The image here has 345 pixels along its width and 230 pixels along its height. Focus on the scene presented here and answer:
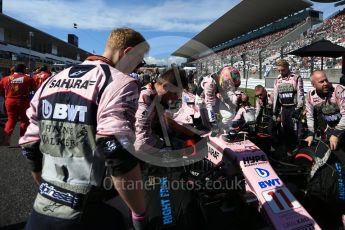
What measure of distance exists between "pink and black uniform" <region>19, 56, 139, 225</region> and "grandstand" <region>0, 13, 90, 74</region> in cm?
2224

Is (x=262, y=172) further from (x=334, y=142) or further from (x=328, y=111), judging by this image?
(x=328, y=111)

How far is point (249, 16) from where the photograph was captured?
1486 inches

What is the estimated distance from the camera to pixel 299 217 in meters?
2.82

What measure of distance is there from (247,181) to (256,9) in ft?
115

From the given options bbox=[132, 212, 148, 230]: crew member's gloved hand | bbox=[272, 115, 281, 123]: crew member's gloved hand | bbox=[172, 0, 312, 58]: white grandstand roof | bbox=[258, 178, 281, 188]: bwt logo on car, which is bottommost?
bbox=[258, 178, 281, 188]: bwt logo on car

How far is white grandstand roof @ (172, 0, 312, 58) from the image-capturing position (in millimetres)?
32156

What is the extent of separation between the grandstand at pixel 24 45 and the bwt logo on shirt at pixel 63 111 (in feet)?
72.9

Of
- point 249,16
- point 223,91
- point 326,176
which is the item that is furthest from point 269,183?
point 249,16

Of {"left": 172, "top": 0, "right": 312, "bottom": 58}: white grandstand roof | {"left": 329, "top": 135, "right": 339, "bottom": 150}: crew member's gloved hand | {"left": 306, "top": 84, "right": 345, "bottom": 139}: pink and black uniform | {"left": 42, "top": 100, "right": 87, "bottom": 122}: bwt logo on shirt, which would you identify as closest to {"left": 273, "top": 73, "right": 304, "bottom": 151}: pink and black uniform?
{"left": 306, "top": 84, "right": 345, "bottom": 139}: pink and black uniform

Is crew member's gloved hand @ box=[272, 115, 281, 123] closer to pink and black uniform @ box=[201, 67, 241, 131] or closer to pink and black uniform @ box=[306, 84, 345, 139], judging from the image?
pink and black uniform @ box=[201, 67, 241, 131]

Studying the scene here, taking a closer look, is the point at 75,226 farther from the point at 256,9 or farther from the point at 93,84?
the point at 256,9

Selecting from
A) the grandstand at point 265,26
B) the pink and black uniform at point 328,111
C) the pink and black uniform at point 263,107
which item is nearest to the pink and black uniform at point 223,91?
the pink and black uniform at point 328,111

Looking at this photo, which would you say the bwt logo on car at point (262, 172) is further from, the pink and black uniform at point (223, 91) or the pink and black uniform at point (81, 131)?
the pink and black uniform at point (81, 131)

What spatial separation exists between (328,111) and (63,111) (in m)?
3.64
